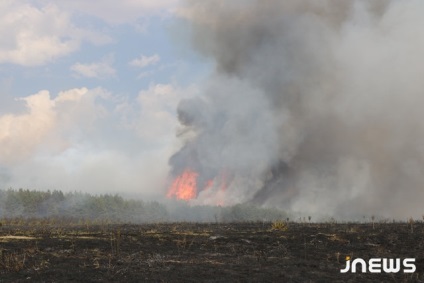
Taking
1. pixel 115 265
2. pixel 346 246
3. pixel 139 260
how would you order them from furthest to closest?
pixel 346 246 → pixel 139 260 → pixel 115 265

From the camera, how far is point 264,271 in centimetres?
1834

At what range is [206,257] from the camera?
2234 centimetres

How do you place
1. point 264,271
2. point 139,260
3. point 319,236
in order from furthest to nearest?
point 319,236, point 139,260, point 264,271

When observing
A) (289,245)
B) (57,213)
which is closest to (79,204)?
(57,213)

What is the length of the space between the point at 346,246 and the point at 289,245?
3131 millimetres

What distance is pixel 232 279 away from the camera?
55.6 feet

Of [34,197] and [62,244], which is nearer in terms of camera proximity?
[62,244]

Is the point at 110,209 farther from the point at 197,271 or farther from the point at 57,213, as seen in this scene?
the point at 197,271

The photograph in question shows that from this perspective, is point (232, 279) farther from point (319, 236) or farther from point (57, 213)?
point (57, 213)

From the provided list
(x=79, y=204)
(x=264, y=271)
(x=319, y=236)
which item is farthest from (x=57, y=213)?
(x=264, y=271)

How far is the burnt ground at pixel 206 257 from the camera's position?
17500 mm

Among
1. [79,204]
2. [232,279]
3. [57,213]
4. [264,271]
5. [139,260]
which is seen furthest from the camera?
[79,204]

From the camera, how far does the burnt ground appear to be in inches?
689

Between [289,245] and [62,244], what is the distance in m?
13.3
